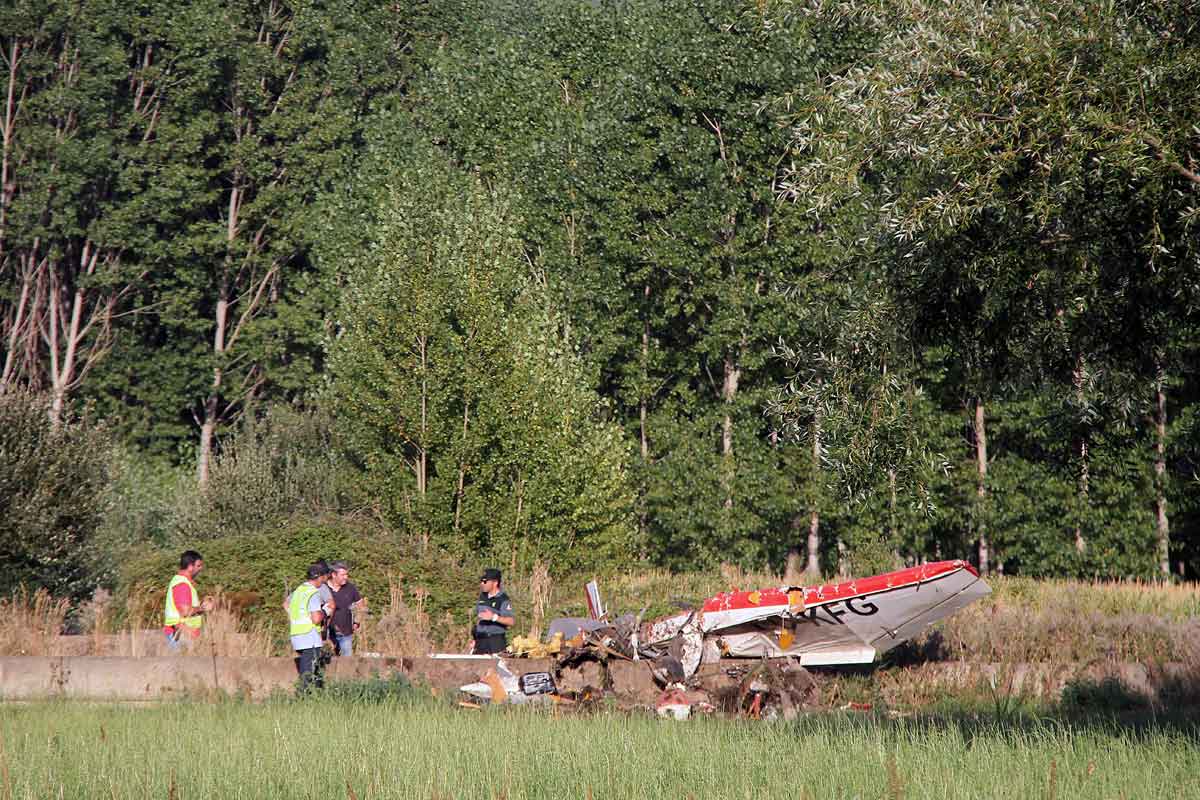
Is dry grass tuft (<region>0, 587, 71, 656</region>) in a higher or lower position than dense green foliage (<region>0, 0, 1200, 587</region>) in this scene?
lower

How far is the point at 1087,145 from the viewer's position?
10242 millimetres

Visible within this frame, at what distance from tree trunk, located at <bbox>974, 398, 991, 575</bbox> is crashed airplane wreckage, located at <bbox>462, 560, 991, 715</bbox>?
14018 millimetres

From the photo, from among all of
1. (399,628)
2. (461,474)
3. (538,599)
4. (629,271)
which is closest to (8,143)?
(629,271)

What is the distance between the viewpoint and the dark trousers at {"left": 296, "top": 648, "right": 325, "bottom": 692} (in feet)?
50.9

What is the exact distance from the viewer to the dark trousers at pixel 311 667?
50.9ft

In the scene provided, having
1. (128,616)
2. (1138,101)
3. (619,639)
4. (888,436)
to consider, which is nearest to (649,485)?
(128,616)

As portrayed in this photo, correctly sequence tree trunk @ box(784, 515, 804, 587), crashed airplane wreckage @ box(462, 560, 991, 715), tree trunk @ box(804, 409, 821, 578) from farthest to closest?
1. tree trunk @ box(784, 515, 804, 587)
2. tree trunk @ box(804, 409, 821, 578)
3. crashed airplane wreckage @ box(462, 560, 991, 715)

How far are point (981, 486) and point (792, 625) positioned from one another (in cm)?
1575

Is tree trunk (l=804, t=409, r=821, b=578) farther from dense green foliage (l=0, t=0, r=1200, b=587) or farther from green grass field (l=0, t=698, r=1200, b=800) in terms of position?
green grass field (l=0, t=698, r=1200, b=800)

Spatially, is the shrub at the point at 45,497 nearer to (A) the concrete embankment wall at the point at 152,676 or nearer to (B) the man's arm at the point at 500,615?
(A) the concrete embankment wall at the point at 152,676

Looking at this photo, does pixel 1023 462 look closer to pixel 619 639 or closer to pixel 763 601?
pixel 763 601

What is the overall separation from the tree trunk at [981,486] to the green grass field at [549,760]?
827 inches

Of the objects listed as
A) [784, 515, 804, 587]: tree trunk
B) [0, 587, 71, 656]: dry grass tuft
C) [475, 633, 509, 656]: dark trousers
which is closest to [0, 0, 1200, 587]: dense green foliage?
[784, 515, 804, 587]: tree trunk

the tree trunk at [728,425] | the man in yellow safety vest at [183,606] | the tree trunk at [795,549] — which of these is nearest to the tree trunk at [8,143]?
the tree trunk at [728,425]
